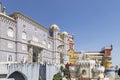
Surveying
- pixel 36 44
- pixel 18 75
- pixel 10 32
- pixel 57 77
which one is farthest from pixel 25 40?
pixel 57 77

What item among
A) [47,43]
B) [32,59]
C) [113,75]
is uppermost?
[47,43]

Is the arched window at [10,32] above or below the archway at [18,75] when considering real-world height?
above

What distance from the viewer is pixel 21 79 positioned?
4172 centimetres

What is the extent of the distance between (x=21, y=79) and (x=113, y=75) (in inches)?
1130

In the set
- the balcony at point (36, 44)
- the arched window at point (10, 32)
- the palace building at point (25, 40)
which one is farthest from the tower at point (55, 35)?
the arched window at point (10, 32)

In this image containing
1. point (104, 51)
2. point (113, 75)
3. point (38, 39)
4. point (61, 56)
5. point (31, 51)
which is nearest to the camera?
point (31, 51)

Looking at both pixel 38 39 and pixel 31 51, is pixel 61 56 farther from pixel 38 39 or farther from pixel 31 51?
pixel 31 51

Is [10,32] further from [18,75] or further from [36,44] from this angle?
[36,44]

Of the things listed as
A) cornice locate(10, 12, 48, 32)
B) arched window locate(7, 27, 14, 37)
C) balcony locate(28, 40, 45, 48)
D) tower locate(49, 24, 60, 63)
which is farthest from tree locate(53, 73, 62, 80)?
tower locate(49, 24, 60, 63)

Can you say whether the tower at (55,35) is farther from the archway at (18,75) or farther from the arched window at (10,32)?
the archway at (18,75)

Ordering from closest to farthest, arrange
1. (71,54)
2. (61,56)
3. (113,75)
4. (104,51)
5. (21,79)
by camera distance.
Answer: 1. (21,79)
2. (113,75)
3. (61,56)
4. (71,54)
5. (104,51)

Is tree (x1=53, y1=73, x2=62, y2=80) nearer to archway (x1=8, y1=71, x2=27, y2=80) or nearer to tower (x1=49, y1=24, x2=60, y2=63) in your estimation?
archway (x1=8, y1=71, x2=27, y2=80)

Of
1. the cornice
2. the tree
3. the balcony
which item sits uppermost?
the cornice

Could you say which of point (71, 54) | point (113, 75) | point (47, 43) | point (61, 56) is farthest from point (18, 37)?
point (71, 54)
